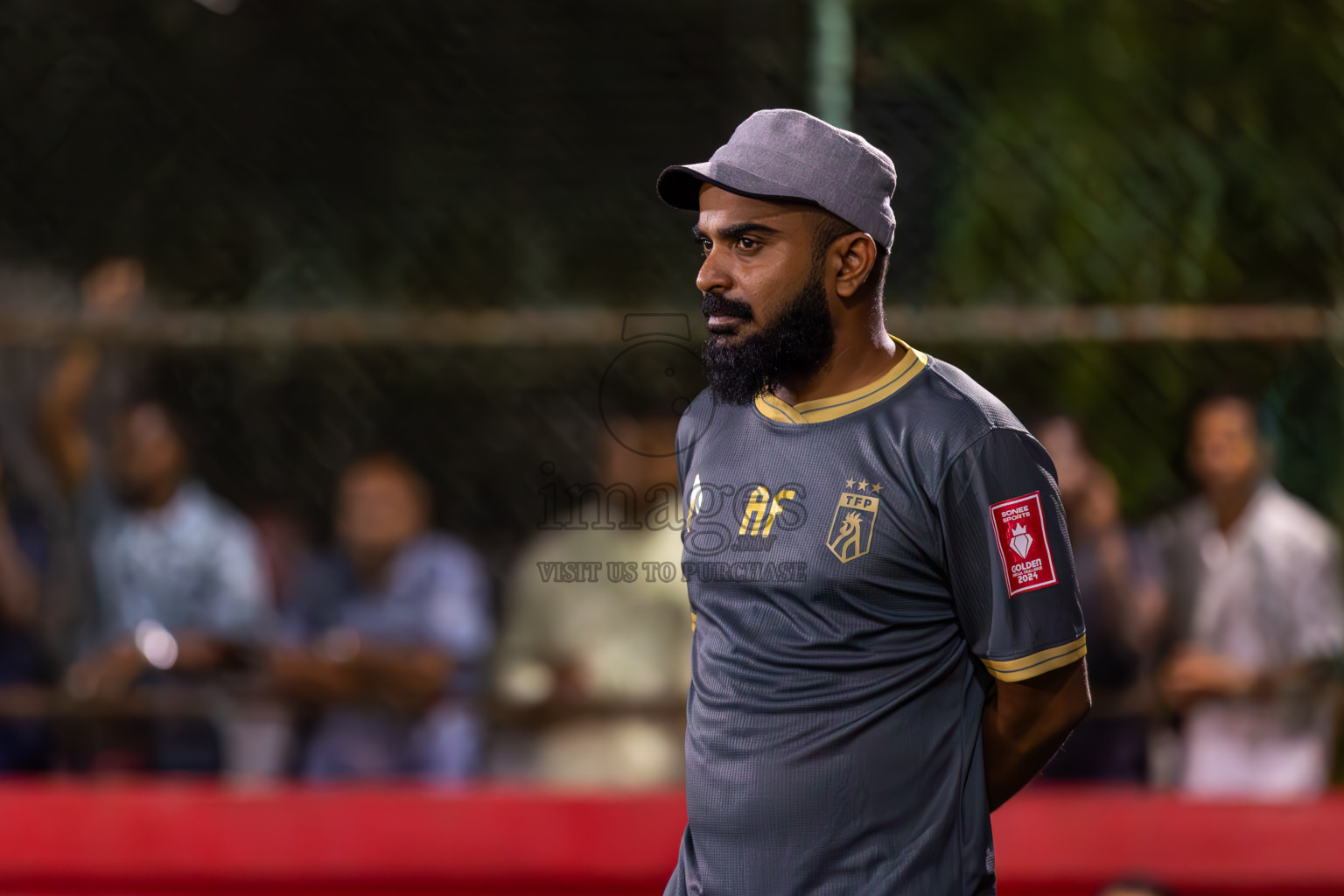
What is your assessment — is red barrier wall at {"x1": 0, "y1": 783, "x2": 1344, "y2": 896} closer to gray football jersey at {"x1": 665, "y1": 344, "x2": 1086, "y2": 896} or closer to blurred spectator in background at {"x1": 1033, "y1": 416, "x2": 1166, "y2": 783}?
blurred spectator in background at {"x1": 1033, "y1": 416, "x2": 1166, "y2": 783}

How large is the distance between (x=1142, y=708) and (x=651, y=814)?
121 cm

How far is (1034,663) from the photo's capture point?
5.04 feet

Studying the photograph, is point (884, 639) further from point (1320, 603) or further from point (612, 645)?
point (1320, 603)

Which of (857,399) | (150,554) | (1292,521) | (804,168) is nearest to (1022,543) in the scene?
(857,399)

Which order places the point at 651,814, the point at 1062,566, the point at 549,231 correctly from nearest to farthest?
the point at 1062,566, the point at 651,814, the point at 549,231

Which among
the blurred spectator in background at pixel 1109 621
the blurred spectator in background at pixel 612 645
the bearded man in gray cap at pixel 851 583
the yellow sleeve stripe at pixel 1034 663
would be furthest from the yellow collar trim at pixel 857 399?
the blurred spectator in background at pixel 1109 621

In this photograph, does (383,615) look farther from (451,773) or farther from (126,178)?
(126,178)

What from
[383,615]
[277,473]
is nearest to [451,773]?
[383,615]

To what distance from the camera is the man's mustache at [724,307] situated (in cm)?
163

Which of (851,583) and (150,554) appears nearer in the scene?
(851,583)

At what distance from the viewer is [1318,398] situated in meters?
3.37

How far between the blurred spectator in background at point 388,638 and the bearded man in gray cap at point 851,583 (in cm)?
177

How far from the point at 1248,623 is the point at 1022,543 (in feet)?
6.92

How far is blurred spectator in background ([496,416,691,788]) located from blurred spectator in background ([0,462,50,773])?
1193 millimetres
